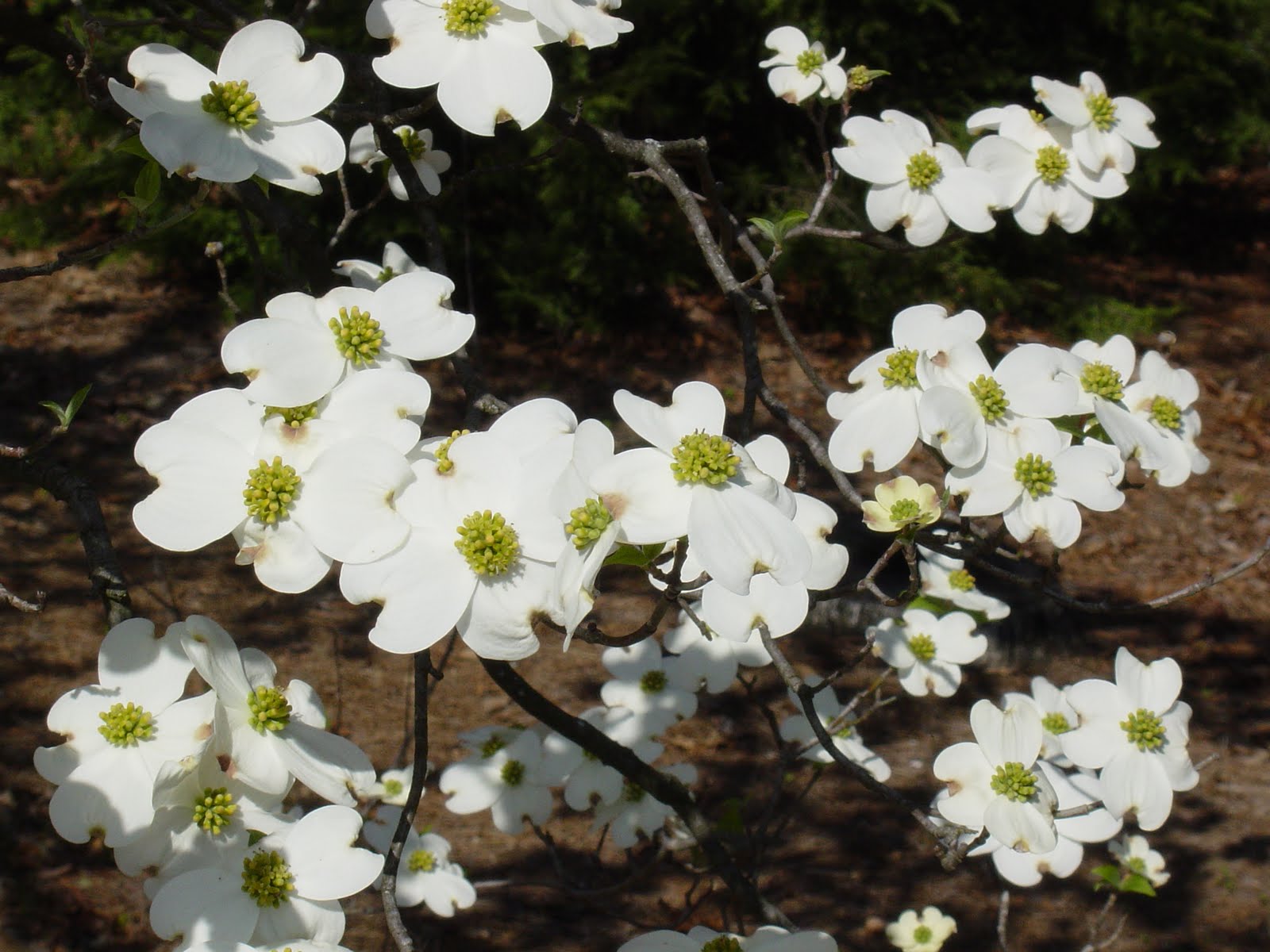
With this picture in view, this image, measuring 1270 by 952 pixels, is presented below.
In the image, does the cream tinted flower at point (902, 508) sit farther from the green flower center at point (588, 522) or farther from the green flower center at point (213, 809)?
the green flower center at point (213, 809)

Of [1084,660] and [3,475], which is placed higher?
[3,475]

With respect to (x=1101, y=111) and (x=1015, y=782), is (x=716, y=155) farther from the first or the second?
(x=1015, y=782)

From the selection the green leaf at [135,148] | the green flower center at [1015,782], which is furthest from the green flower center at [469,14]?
the green flower center at [1015,782]

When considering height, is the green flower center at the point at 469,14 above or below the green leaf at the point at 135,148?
above

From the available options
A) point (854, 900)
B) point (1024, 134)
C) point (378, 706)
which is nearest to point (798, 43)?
point (1024, 134)

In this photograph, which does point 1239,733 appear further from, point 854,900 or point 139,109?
point 139,109
